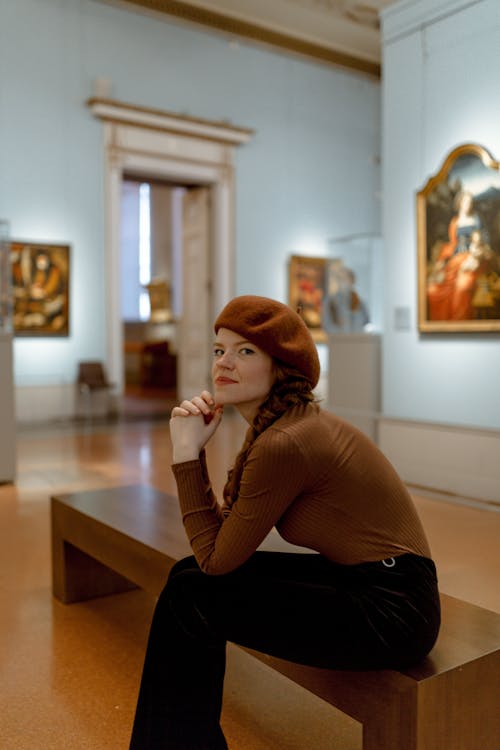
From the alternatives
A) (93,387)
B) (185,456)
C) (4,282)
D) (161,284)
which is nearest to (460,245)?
(4,282)

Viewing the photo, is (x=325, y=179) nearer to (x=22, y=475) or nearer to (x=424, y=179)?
(x=424, y=179)

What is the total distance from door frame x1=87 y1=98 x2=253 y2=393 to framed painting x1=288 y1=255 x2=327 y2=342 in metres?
1.46

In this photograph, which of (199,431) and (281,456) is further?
(199,431)

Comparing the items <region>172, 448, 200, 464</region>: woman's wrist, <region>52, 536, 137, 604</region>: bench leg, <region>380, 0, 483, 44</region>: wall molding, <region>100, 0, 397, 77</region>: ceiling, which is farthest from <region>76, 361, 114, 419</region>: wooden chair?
<region>172, 448, 200, 464</region>: woman's wrist

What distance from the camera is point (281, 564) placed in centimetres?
268

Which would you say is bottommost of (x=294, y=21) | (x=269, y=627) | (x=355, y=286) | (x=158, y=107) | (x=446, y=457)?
(x=446, y=457)

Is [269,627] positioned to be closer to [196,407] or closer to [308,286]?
[196,407]

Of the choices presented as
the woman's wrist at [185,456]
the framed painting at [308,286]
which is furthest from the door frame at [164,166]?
the woman's wrist at [185,456]

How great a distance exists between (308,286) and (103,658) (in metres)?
13.2

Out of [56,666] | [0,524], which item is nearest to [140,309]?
[0,524]

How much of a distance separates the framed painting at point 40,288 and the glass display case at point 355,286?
5172 mm

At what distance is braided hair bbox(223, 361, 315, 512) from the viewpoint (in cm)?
257

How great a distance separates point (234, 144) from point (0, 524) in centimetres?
1084

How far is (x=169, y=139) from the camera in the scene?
14352 mm
